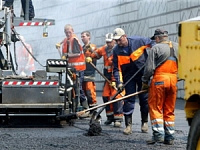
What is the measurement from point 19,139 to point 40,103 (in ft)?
5.55

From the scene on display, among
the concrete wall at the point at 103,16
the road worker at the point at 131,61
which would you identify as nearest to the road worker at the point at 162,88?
the road worker at the point at 131,61

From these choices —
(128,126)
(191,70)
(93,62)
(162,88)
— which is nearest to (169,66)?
(162,88)

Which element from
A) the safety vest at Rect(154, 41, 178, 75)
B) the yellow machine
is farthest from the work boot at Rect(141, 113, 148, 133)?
the yellow machine

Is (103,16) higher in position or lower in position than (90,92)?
higher

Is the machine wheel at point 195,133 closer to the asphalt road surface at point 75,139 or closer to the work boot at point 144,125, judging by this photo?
the asphalt road surface at point 75,139

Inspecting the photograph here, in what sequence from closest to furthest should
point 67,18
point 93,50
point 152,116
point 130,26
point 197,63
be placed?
point 197,63
point 152,116
point 93,50
point 67,18
point 130,26

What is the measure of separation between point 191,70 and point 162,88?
317 cm

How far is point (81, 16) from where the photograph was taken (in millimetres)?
18312

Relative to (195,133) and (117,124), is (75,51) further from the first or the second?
(195,133)

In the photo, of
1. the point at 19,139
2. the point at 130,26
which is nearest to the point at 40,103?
the point at 19,139

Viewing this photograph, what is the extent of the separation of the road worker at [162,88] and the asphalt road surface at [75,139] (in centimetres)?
18

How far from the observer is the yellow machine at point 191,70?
19.5 ft

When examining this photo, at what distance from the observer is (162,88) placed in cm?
922

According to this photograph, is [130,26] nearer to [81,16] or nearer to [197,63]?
[81,16]
